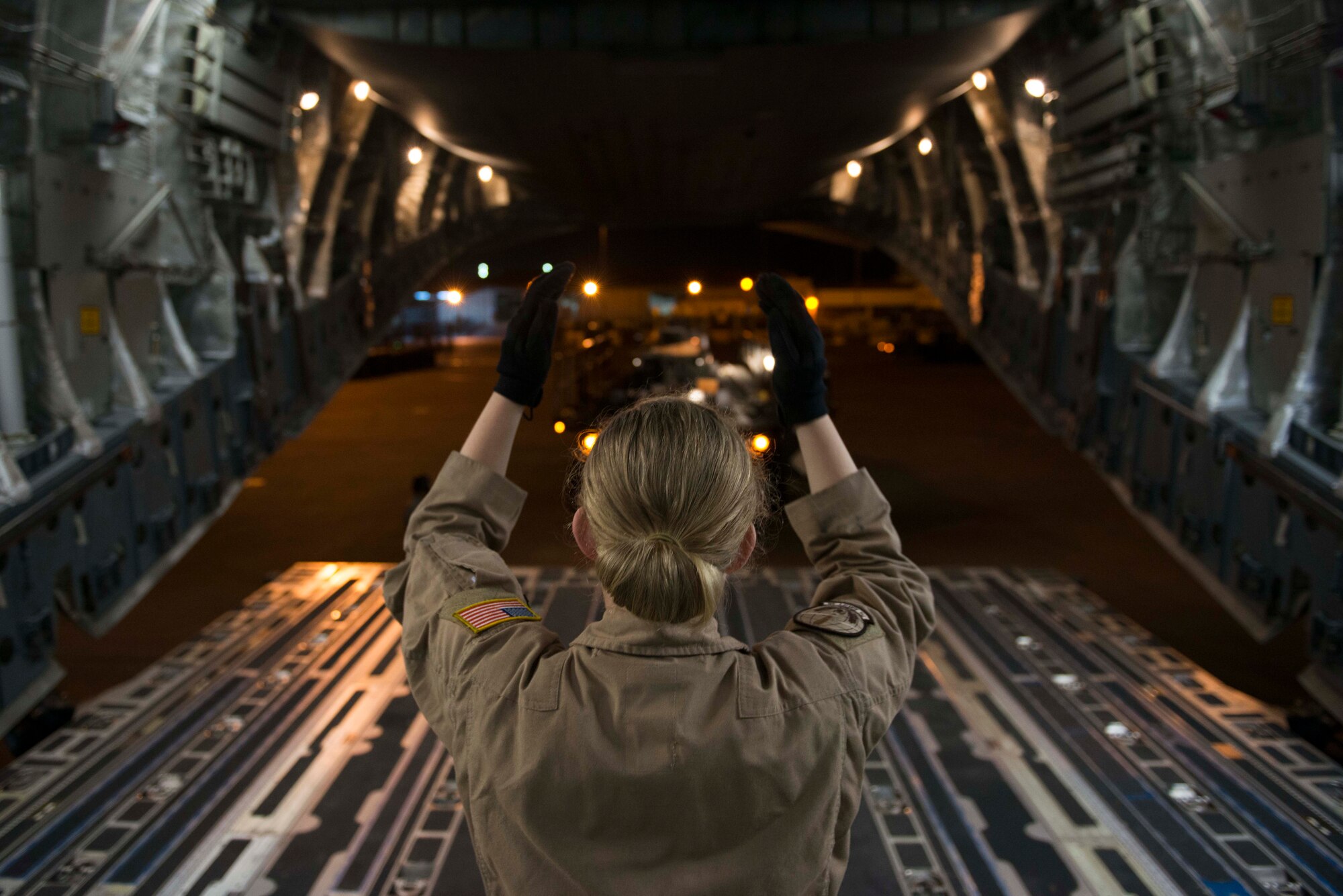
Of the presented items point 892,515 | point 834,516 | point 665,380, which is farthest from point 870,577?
point 892,515

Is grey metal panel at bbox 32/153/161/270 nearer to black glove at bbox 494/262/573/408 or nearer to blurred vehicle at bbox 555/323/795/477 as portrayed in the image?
black glove at bbox 494/262/573/408

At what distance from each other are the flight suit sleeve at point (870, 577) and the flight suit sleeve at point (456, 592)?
1.71ft

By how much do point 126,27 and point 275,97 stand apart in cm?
244

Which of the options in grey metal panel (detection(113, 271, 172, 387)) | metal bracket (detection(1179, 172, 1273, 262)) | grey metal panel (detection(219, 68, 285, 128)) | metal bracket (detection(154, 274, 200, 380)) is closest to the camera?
metal bracket (detection(1179, 172, 1273, 262))

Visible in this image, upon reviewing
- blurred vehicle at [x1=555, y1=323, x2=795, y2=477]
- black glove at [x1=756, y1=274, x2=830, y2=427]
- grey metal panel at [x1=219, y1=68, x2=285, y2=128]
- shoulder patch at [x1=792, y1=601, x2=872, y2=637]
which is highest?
grey metal panel at [x1=219, y1=68, x2=285, y2=128]

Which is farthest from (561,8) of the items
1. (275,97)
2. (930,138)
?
(930,138)

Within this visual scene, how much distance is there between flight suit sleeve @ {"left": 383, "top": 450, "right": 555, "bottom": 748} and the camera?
5.60 feet

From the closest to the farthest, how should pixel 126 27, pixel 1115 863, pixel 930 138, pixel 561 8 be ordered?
1. pixel 1115 863
2. pixel 126 27
3. pixel 561 8
4. pixel 930 138

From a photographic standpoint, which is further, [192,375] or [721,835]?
[192,375]

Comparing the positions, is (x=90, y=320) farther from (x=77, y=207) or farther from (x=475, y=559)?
(x=475, y=559)

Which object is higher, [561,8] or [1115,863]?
[561,8]

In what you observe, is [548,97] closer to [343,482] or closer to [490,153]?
[490,153]

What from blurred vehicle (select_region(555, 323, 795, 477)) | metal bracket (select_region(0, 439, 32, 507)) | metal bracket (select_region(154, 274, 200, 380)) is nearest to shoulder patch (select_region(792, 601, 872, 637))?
metal bracket (select_region(0, 439, 32, 507))

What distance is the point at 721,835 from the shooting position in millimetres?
1557
